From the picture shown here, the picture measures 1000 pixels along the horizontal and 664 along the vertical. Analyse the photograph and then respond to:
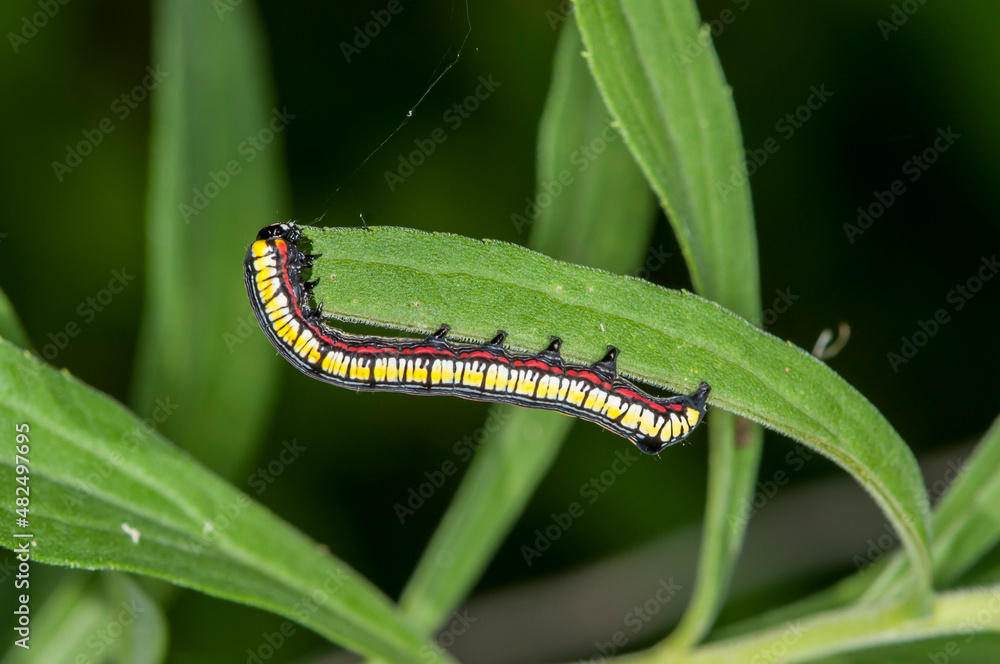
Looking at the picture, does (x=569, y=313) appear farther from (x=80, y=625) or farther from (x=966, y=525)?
(x=80, y=625)

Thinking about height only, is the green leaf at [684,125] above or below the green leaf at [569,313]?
above

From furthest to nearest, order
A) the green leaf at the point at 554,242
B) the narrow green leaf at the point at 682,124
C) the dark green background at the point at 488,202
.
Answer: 1. the dark green background at the point at 488,202
2. the green leaf at the point at 554,242
3. the narrow green leaf at the point at 682,124

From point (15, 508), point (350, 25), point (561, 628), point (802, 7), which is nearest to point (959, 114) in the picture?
point (802, 7)

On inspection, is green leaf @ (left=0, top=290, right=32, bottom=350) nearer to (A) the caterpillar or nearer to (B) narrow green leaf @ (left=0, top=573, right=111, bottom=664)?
(A) the caterpillar

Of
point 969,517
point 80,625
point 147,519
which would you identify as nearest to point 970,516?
point 969,517

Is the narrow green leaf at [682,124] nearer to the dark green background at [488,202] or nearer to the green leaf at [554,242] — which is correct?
the green leaf at [554,242]

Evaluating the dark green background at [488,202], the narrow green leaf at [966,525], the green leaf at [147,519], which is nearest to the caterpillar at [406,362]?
the green leaf at [147,519]
